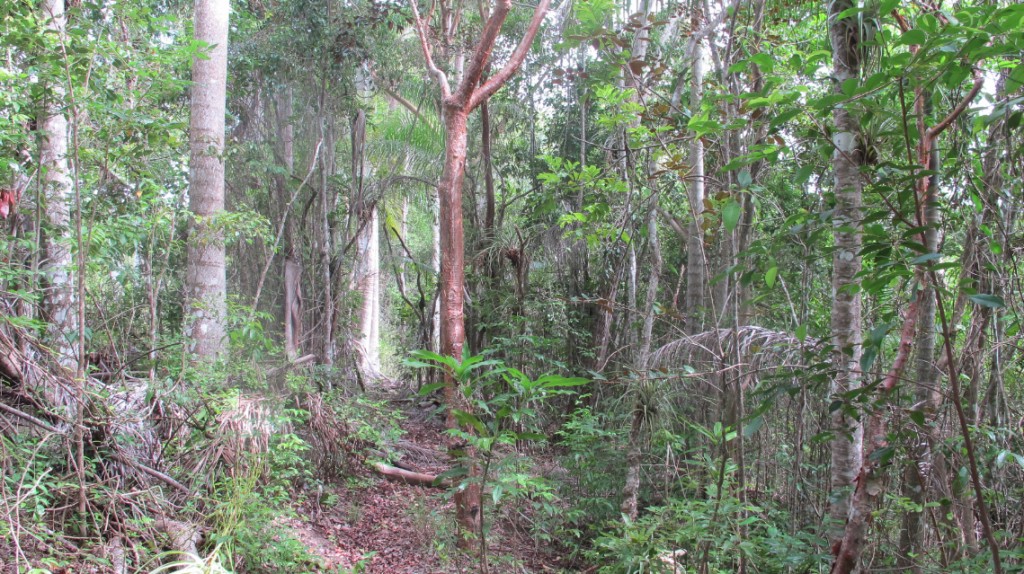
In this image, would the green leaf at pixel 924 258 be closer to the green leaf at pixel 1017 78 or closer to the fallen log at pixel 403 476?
the green leaf at pixel 1017 78

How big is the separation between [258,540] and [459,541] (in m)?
1.25

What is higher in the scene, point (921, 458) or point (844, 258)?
point (844, 258)

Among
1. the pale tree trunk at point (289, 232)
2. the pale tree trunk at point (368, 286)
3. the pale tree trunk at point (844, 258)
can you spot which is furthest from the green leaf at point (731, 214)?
the pale tree trunk at point (368, 286)

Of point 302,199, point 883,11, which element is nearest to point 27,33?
point 883,11

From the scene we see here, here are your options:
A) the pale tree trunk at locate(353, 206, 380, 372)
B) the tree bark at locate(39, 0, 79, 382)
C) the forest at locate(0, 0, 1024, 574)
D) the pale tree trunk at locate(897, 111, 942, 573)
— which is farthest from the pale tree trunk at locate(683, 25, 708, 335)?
the pale tree trunk at locate(353, 206, 380, 372)

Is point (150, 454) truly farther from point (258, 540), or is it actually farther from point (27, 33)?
point (27, 33)

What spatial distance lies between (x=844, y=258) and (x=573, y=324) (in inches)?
228

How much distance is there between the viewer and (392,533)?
543 cm

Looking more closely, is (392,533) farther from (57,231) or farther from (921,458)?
(921,458)

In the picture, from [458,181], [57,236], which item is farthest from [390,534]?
[57,236]

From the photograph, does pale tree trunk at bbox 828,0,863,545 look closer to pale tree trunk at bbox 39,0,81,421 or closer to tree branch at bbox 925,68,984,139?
tree branch at bbox 925,68,984,139

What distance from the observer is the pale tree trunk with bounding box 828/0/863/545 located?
2473 millimetres

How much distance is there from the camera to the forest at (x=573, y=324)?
2.43 metres

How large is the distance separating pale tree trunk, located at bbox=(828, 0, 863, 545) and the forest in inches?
0.5
